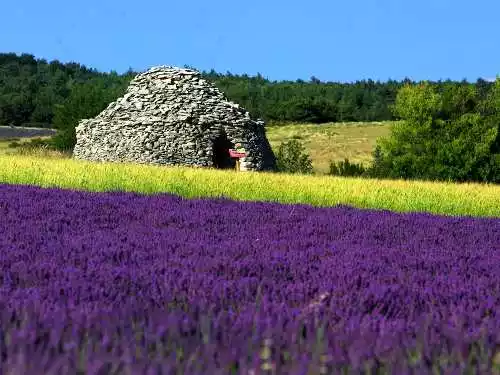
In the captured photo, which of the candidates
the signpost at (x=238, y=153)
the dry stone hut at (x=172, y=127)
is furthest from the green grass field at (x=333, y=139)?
the signpost at (x=238, y=153)

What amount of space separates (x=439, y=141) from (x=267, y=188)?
31.4m

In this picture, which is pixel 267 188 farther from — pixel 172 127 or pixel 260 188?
pixel 172 127

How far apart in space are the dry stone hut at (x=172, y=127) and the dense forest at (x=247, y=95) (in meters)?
52.5

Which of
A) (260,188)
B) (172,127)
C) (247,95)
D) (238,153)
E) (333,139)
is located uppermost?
(247,95)

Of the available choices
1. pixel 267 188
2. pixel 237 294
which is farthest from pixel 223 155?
pixel 237 294

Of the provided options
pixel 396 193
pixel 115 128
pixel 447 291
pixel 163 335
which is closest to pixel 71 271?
pixel 163 335

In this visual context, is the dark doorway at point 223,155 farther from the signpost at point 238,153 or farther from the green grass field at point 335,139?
the green grass field at point 335,139

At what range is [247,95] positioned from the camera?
5113 inches

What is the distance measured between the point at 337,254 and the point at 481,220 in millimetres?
5457

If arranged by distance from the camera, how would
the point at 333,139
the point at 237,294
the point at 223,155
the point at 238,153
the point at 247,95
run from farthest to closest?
the point at 247,95 → the point at 333,139 → the point at 223,155 → the point at 238,153 → the point at 237,294

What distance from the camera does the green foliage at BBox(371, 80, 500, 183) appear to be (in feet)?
154

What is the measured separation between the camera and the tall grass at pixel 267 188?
1758cm

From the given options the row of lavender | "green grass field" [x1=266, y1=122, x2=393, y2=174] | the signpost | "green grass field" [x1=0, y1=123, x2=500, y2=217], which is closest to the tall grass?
"green grass field" [x1=0, y1=123, x2=500, y2=217]

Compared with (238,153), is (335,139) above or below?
above
